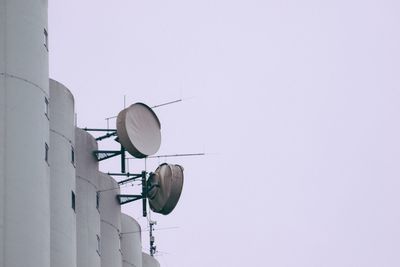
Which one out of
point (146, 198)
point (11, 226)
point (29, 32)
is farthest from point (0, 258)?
point (146, 198)

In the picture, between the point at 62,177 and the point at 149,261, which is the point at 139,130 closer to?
the point at 62,177

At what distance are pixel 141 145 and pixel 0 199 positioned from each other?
53.8ft

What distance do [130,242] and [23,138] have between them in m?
25.1

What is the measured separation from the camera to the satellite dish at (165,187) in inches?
2400

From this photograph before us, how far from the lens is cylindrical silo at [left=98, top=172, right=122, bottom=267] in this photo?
59.7m

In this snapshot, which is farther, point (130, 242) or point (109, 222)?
point (130, 242)

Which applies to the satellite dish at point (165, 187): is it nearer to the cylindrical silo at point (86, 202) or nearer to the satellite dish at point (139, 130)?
the satellite dish at point (139, 130)

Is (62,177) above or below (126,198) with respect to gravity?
above

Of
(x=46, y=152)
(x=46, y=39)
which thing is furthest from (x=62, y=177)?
(x=46, y=39)

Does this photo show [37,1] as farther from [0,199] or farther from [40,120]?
[0,199]

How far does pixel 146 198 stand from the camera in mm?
62562

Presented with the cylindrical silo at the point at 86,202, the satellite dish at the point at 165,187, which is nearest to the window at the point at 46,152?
the cylindrical silo at the point at 86,202

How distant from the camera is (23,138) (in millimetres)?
43562

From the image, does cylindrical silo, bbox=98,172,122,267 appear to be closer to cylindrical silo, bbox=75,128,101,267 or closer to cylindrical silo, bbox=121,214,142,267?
cylindrical silo, bbox=75,128,101,267
